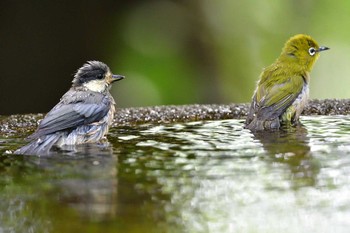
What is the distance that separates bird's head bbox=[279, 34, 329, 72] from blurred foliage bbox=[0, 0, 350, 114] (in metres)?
2.53

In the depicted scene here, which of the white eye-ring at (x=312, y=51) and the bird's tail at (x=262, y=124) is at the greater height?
the white eye-ring at (x=312, y=51)

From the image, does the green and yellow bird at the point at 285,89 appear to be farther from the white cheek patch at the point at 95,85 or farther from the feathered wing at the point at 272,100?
the white cheek patch at the point at 95,85

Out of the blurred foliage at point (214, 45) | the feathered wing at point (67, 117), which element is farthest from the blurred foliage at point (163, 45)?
the feathered wing at point (67, 117)

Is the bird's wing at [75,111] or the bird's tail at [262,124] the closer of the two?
the bird's wing at [75,111]

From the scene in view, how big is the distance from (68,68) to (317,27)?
14.5 feet

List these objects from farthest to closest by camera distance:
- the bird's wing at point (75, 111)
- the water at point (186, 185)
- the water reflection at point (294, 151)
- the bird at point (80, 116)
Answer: the bird's wing at point (75, 111) → the bird at point (80, 116) → the water reflection at point (294, 151) → the water at point (186, 185)

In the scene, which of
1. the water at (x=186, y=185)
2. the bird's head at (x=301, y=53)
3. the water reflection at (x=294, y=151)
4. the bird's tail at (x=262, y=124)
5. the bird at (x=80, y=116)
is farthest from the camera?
the bird's head at (x=301, y=53)

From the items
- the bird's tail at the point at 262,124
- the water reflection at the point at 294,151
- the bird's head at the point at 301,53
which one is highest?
the bird's head at the point at 301,53

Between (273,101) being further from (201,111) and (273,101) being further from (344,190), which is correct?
(344,190)

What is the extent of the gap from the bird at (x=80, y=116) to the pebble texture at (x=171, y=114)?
0.27 meters

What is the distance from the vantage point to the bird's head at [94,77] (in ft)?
16.4

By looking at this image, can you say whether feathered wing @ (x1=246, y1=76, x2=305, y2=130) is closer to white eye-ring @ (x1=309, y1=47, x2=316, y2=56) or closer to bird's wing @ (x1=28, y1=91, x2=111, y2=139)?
white eye-ring @ (x1=309, y1=47, x2=316, y2=56)

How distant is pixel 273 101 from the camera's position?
16.7ft

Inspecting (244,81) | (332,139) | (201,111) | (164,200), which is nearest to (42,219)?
(164,200)
